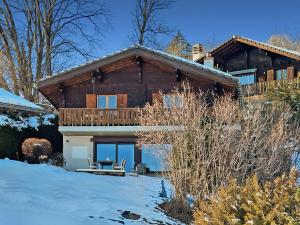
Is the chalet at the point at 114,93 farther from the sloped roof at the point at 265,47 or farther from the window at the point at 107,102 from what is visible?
the sloped roof at the point at 265,47

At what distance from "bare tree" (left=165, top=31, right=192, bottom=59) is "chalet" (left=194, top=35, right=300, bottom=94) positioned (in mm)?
11342

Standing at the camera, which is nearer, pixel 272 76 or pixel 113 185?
pixel 113 185

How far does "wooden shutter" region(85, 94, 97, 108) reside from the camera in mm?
22922

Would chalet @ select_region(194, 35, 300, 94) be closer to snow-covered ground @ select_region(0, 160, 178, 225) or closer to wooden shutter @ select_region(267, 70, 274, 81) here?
wooden shutter @ select_region(267, 70, 274, 81)

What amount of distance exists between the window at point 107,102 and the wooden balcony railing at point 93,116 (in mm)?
1150

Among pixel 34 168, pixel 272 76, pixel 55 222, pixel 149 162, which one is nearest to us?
pixel 55 222

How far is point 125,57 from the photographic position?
22359 millimetres

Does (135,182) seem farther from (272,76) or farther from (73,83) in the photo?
(272,76)

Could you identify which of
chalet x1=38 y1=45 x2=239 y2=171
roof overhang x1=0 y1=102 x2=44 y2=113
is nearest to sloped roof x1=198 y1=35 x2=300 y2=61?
chalet x1=38 y1=45 x2=239 y2=171

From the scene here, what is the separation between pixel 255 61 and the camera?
32469 millimetres

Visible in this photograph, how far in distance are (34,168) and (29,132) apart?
7318 mm

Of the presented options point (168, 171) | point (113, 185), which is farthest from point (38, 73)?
point (168, 171)

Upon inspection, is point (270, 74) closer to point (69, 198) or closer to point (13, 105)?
point (13, 105)

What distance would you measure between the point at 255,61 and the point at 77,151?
54.1 feet
